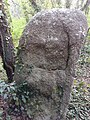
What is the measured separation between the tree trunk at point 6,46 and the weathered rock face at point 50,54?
21.2 inches

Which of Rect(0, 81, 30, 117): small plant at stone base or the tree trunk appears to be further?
the tree trunk

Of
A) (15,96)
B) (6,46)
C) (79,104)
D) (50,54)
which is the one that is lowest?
(79,104)

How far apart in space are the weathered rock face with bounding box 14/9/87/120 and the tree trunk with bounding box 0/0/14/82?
1.77 ft

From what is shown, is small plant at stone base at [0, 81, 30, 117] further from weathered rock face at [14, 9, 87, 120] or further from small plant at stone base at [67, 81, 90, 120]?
small plant at stone base at [67, 81, 90, 120]

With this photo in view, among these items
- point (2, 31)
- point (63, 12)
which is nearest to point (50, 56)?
point (63, 12)

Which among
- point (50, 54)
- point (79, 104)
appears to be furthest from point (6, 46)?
point (79, 104)

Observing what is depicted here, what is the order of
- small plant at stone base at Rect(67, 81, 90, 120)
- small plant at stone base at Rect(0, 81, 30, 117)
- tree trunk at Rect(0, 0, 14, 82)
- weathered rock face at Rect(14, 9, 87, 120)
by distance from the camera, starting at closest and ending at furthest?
small plant at stone base at Rect(0, 81, 30, 117), weathered rock face at Rect(14, 9, 87, 120), tree trunk at Rect(0, 0, 14, 82), small plant at stone base at Rect(67, 81, 90, 120)

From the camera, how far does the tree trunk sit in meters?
4.66

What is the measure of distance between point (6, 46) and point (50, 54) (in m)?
1.05

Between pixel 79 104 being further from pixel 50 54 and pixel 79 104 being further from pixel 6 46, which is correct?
pixel 6 46

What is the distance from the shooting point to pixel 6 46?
4797 mm

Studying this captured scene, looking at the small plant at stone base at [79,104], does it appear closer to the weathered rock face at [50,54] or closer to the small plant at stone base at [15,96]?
the weathered rock face at [50,54]

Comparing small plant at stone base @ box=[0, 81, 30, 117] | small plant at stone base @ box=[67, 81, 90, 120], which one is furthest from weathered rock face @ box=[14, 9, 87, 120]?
small plant at stone base @ box=[67, 81, 90, 120]

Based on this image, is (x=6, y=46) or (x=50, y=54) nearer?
(x=50, y=54)
